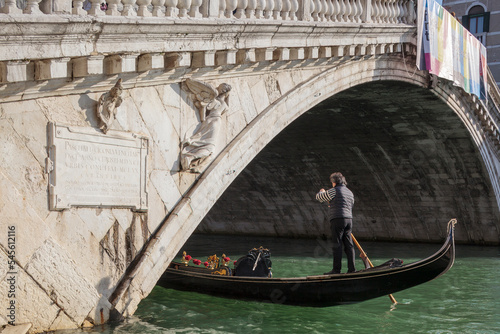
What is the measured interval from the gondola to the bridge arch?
921mm

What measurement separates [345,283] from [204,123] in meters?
1.54

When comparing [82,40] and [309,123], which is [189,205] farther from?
[309,123]

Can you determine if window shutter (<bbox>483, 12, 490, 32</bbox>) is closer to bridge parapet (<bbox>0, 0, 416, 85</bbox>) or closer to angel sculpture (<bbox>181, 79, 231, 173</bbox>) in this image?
bridge parapet (<bbox>0, 0, 416, 85</bbox>)

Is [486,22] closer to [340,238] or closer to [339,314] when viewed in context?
[340,238]

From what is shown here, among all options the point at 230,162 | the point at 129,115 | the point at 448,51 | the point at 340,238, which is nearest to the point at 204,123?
the point at 230,162

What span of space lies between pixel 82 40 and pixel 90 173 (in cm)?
74

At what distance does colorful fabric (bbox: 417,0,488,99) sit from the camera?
7.64 metres

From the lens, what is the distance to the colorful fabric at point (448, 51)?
7.64 meters

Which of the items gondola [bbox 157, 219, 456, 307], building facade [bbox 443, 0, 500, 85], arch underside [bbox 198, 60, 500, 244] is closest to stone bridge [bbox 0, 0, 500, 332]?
gondola [bbox 157, 219, 456, 307]

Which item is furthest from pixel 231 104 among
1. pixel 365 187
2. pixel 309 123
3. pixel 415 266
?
pixel 365 187

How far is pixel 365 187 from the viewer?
11.9 m

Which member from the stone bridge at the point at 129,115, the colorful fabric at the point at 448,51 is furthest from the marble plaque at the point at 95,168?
the colorful fabric at the point at 448,51

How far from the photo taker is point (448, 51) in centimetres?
830

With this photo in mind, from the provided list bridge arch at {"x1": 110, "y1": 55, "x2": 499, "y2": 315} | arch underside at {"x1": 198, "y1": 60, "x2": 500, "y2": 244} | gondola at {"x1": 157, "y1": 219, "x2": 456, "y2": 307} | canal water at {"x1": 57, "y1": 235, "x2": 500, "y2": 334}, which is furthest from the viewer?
arch underside at {"x1": 198, "y1": 60, "x2": 500, "y2": 244}
